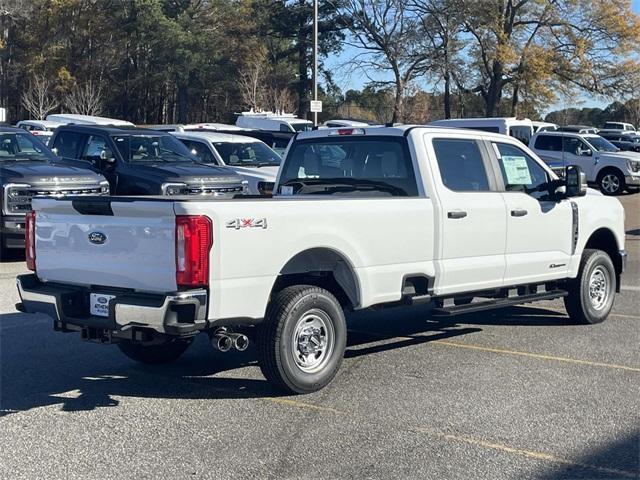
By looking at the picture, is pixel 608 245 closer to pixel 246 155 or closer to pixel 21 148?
pixel 21 148

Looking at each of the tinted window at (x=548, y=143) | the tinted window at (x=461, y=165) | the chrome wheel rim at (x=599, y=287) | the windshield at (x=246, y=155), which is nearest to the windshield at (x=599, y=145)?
the tinted window at (x=548, y=143)

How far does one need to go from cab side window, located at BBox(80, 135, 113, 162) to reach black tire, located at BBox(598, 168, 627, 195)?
16646 mm

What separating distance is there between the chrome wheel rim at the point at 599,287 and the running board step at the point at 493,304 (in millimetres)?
485

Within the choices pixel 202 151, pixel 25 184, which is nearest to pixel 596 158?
pixel 202 151

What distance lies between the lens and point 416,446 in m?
5.48

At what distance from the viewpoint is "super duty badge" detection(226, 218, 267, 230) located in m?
5.94

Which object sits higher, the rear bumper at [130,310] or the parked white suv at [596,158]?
the parked white suv at [596,158]

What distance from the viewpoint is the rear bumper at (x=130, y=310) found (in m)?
5.78

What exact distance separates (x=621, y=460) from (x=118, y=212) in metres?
3.59

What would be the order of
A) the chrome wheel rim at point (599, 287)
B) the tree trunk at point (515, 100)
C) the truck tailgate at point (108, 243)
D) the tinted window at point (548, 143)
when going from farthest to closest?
1. the tree trunk at point (515, 100)
2. the tinted window at point (548, 143)
3. the chrome wheel rim at point (599, 287)
4. the truck tailgate at point (108, 243)

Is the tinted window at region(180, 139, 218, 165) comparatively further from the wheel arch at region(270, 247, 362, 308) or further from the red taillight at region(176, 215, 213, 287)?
the red taillight at region(176, 215, 213, 287)

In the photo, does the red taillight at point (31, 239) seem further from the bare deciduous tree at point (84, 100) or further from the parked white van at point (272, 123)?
the bare deciduous tree at point (84, 100)

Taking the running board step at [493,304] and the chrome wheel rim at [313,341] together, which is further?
the running board step at [493,304]

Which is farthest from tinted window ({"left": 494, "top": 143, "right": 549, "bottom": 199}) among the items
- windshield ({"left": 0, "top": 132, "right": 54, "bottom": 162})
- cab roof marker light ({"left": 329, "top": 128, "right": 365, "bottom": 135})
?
windshield ({"left": 0, "top": 132, "right": 54, "bottom": 162})
